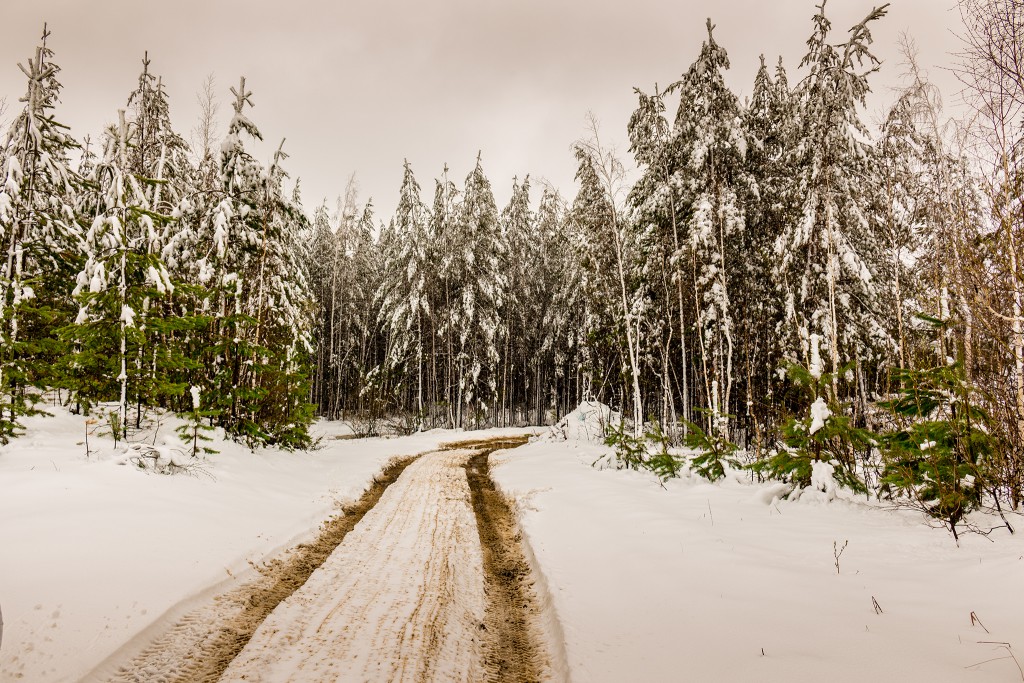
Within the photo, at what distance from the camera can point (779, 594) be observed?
3.28m

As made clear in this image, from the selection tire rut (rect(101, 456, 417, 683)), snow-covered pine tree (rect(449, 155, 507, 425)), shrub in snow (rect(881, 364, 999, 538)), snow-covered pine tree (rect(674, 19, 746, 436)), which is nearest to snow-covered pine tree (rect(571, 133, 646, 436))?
snow-covered pine tree (rect(674, 19, 746, 436))

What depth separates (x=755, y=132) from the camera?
15.1 meters

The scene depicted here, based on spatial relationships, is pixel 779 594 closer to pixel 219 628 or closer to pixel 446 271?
pixel 219 628

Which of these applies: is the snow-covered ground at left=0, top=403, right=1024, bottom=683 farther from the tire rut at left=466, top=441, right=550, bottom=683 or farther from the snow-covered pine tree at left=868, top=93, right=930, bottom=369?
the snow-covered pine tree at left=868, top=93, right=930, bottom=369

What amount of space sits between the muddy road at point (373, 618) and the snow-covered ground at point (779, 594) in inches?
17.1

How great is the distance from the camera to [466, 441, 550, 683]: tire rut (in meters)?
2.83

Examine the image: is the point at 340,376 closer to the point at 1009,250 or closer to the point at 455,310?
the point at 455,310

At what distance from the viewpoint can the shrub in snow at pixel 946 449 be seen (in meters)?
3.89

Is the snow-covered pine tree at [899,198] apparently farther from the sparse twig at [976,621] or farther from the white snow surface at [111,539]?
the white snow surface at [111,539]

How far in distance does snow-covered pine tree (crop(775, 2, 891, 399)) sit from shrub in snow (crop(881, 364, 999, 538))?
711 centimetres

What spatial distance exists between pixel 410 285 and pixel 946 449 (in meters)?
22.3

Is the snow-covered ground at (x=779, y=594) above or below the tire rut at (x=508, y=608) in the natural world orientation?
above

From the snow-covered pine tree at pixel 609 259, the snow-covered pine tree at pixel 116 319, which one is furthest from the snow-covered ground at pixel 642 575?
the snow-covered pine tree at pixel 609 259

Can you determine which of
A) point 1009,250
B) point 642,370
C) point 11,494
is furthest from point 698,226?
point 11,494
